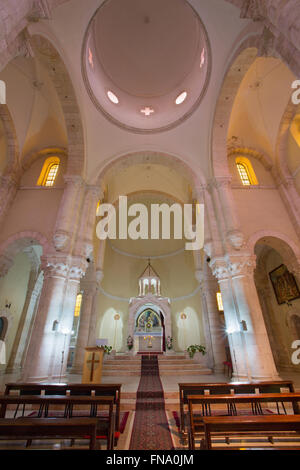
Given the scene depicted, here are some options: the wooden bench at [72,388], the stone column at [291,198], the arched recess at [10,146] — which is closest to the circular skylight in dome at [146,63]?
the arched recess at [10,146]

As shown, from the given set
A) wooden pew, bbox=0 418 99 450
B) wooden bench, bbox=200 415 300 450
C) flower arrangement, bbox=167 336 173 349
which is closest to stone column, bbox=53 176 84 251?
wooden pew, bbox=0 418 99 450

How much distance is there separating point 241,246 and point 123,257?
14.1 metres

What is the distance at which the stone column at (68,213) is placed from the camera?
8172 mm

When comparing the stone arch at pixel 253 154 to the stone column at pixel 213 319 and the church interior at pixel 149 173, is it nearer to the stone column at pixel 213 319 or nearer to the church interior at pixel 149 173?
the church interior at pixel 149 173

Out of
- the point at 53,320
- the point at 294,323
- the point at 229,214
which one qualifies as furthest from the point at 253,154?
the point at 53,320

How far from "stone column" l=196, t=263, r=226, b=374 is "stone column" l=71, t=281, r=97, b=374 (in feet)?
20.9

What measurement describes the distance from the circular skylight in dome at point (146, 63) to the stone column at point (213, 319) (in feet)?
29.1

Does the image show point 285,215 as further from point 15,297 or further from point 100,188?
point 15,297

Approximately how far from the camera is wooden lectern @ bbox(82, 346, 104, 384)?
678 centimetres

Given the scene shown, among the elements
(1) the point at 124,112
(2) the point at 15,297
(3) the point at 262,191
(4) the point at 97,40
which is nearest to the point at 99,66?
(4) the point at 97,40

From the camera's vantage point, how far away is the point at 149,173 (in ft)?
49.3

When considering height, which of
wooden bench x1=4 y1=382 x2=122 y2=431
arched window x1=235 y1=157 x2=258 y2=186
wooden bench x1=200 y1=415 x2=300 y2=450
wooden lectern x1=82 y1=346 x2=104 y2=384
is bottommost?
wooden bench x1=200 y1=415 x2=300 y2=450

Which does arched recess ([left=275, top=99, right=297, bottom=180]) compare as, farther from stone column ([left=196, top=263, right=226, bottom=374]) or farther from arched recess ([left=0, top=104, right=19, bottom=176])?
arched recess ([left=0, top=104, right=19, bottom=176])

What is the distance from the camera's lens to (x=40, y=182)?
11.0 m
